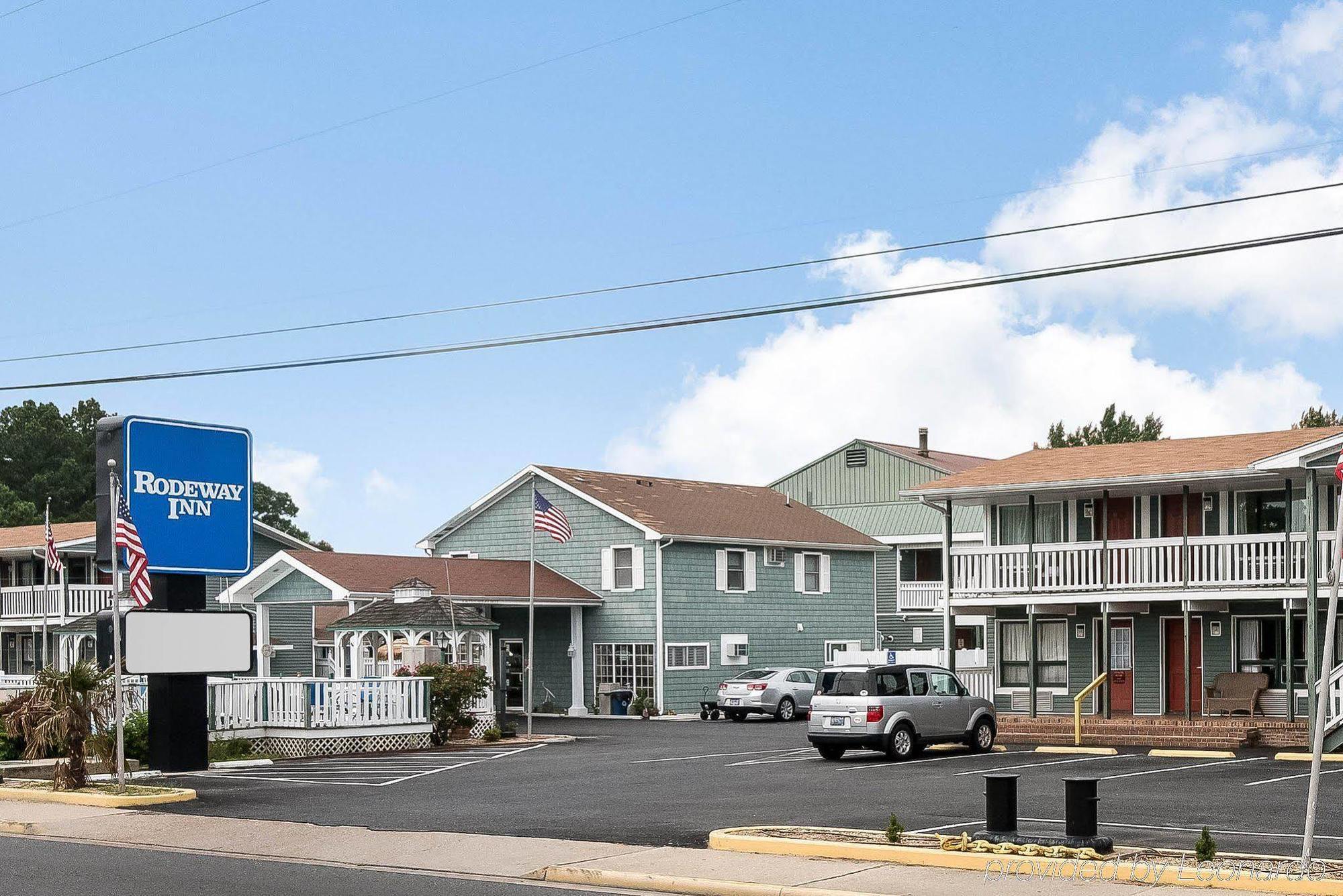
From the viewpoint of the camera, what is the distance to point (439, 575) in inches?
1751

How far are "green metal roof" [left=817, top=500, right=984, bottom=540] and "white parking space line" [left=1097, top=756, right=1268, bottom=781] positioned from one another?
98.3ft

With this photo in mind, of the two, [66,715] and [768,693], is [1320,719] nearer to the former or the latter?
[66,715]

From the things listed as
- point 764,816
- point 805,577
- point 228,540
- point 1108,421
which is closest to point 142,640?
point 228,540

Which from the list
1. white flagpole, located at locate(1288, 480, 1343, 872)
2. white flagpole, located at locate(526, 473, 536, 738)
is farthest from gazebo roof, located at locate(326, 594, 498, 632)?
white flagpole, located at locate(1288, 480, 1343, 872)

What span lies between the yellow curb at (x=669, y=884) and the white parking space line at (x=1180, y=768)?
1022 cm

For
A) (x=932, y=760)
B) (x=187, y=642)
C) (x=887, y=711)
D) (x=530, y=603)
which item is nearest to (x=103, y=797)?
(x=187, y=642)

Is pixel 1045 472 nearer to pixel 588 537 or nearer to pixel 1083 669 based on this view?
pixel 1083 669

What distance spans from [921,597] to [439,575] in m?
14.0

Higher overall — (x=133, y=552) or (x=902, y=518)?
(x=902, y=518)

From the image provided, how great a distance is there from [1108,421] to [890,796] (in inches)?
2701

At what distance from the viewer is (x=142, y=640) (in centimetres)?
2425

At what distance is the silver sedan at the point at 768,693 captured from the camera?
4334 cm

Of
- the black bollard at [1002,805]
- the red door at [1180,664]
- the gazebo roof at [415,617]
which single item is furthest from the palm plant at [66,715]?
the red door at [1180,664]

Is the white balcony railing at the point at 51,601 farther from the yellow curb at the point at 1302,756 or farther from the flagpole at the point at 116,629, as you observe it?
the yellow curb at the point at 1302,756
